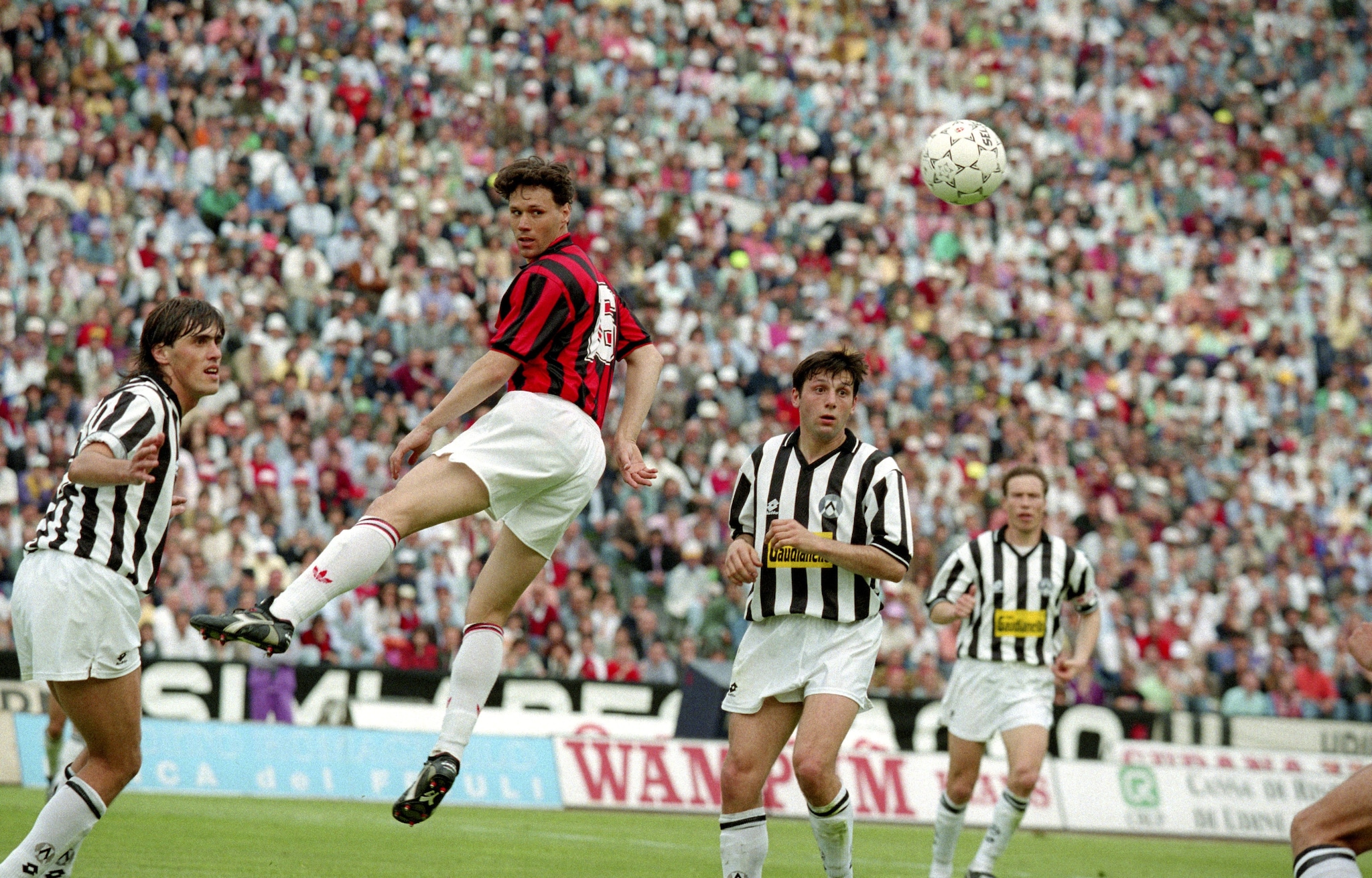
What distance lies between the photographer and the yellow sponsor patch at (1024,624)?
1102 centimetres

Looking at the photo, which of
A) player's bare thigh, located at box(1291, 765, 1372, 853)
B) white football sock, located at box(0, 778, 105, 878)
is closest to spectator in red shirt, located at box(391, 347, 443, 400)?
white football sock, located at box(0, 778, 105, 878)

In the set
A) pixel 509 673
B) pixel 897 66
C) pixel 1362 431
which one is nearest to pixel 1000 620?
Result: pixel 509 673

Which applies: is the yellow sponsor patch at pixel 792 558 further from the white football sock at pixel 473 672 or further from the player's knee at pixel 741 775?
the white football sock at pixel 473 672

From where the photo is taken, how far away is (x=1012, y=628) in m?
11.0

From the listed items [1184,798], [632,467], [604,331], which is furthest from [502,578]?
[1184,798]

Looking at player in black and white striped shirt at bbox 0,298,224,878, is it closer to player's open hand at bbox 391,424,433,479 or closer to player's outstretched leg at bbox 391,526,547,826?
player's open hand at bbox 391,424,433,479

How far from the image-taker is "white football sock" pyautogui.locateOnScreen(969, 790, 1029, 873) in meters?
10.4

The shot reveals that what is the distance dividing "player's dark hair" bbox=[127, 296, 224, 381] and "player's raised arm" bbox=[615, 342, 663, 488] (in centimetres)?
189

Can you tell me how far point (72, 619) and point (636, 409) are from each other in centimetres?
271

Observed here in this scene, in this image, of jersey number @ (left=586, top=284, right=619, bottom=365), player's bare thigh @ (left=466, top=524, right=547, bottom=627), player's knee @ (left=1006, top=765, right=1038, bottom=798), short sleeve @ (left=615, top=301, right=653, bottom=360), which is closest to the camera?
jersey number @ (left=586, top=284, right=619, bottom=365)

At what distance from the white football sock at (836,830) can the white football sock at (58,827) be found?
311 centimetres

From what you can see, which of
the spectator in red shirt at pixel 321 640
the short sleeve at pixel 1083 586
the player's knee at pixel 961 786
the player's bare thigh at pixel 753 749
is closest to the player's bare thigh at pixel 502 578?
the player's bare thigh at pixel 753 749

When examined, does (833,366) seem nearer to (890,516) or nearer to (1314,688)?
(890,516)

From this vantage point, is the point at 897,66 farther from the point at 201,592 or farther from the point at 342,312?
the point at 201,592
